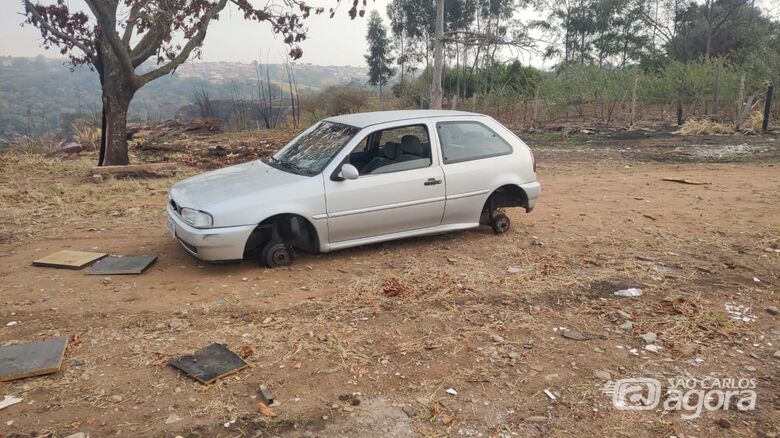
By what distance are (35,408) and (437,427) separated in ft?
7.20

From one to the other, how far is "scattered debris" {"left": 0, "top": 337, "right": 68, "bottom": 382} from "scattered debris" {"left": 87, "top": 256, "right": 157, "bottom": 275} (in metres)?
1.45

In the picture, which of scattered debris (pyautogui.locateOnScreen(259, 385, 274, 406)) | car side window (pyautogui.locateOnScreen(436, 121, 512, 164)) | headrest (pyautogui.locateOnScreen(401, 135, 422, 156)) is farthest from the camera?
car side window (pyautogui.locateOnScreen(436, 121, 512, 164))

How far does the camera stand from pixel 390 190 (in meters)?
5.59

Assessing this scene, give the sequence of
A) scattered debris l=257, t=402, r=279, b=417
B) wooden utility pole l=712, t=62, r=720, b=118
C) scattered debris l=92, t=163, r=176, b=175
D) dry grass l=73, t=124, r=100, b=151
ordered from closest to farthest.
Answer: scattered debris l=257, t=402, r=279, b=417 < scattered debris l=92, t=163, r=176, b=175 < dry grass l=73, t=124, r=100, b=151 < wooden utility pole l=712, t=62, r=720, b=118

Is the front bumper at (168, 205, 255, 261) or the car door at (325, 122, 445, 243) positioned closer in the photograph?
the front bumper at (168, 205, 255, 261)

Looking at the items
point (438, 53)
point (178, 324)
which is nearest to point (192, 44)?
point (438, 53)

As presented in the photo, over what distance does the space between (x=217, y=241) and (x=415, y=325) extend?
1.94m

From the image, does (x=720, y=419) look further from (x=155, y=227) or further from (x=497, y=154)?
(x=155, y=227)

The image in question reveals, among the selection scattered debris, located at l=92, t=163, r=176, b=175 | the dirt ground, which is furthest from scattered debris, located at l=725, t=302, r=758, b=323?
scattered debris, located at l=92, t=163, r=176, b=175

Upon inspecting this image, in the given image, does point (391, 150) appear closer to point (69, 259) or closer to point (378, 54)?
point (69, 259)

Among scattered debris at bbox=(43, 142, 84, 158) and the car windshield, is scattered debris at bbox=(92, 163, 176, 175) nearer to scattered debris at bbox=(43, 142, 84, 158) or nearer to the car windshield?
scattered debris at bbox=(43, 142, 84, 158)

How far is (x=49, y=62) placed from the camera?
44.5 m

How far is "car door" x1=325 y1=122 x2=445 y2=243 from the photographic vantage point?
5.41 m

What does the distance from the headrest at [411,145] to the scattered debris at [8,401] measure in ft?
13.0
